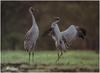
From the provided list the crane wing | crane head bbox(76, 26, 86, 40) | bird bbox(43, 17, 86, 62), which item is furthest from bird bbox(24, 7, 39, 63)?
crane head bbox(76, 26, 86, 40)

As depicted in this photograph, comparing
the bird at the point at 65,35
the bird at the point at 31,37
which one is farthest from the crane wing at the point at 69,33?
the bird at the point at 31,37

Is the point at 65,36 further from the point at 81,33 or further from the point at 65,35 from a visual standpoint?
the point at 81,33

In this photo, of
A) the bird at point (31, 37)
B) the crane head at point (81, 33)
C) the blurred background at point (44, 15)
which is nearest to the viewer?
the bird at point (31, 37)

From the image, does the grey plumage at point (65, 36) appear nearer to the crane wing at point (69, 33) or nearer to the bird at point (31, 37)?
the crane wing at point (69, 33)

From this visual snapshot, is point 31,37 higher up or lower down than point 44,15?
lower down

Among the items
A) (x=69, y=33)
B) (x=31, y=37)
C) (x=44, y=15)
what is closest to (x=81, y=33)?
(x=69, y=33)

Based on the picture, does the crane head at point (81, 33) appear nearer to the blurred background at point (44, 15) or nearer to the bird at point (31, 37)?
the blurred background at point (44, 15)

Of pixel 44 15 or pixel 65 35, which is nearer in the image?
pixel 65 35

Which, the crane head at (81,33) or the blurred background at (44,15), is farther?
the blurred background at (44,15)

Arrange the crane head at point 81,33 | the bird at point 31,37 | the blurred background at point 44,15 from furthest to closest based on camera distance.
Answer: the blurred background at point 44,15 → the crane head at point 81,33 → the bird at point 31,37

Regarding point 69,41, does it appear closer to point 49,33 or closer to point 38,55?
point 49,33

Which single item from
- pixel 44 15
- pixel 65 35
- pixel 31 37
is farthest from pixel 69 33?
pixel 44 15

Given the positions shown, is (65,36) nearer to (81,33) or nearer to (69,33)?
(69,33)

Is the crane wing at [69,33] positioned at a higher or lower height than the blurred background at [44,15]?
lower
